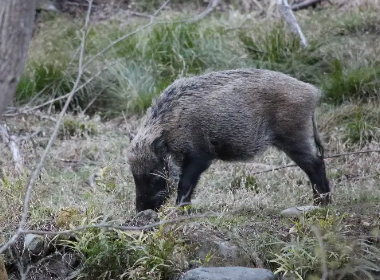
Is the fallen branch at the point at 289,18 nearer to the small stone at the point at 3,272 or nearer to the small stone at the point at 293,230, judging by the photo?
the small stone at the point at 293,230

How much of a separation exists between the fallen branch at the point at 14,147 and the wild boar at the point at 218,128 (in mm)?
1763

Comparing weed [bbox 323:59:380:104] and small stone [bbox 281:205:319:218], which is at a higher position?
small stone [bbox 281:205:319:218]

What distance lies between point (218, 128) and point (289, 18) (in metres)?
4.33

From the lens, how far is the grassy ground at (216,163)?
5215 millimetres

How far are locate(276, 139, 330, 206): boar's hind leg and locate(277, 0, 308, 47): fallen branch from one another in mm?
3701

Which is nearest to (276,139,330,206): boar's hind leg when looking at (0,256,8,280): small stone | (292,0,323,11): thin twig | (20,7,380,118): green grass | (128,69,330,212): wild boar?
(128,69,330,212): wild boar

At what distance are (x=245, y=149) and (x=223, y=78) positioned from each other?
0.63m

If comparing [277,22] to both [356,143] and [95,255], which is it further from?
[95,255]

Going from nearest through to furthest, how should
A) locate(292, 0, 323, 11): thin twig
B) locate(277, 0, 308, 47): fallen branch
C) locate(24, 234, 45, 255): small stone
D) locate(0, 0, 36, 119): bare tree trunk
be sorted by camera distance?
locate(0, 0, 36, 119): bare tree trunk
locate(24, 234, 45, 255): small stone
locate(277, 0, 308, 47): fallen branch
locate(292, 0, 323, 11): thin twig

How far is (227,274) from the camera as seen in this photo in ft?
16.2

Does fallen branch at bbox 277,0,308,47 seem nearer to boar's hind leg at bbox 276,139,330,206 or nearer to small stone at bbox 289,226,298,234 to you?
boar's hind leg at bbox 276,139,330,206

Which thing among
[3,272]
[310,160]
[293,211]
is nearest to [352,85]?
[310,160]

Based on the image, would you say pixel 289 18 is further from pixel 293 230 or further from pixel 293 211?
pixel 293 230

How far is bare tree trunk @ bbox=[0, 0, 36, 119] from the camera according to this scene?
355cm
